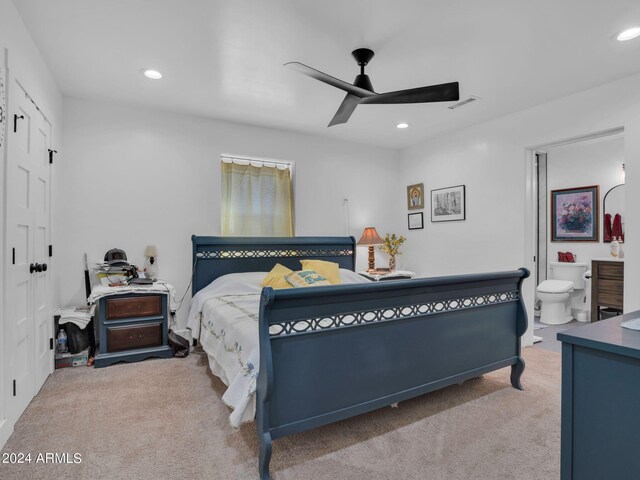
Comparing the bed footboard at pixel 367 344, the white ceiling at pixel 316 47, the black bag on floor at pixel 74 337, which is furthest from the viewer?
the black bag on floor at pixel 74 337

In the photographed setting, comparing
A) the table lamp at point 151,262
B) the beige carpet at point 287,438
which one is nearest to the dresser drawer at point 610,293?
the beige carpet at point 287,438

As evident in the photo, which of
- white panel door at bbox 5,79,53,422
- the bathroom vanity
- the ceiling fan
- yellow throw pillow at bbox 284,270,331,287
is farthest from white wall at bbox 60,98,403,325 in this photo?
the bathroom vanity

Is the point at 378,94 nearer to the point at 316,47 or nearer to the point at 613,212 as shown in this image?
the point at 316,47

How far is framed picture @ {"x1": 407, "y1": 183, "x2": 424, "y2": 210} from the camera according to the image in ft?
17.1

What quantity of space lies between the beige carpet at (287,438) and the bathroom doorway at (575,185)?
2463 mm

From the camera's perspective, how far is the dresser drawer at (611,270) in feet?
14.0

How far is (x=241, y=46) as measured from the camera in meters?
2.62

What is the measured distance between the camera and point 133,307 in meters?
3.32

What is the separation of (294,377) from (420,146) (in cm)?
435

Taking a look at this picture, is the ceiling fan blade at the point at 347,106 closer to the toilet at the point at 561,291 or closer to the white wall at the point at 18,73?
the white wall at the point at 18,73

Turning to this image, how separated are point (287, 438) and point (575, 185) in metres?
5.32

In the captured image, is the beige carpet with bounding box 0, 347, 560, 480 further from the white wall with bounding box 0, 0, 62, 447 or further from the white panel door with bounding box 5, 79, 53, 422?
the white wall with bounding box 0, 0, 62, 447

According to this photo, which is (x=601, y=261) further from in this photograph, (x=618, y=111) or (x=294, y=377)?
(x=294, y=377)

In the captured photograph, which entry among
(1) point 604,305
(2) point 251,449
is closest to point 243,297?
(2) point 251,449
